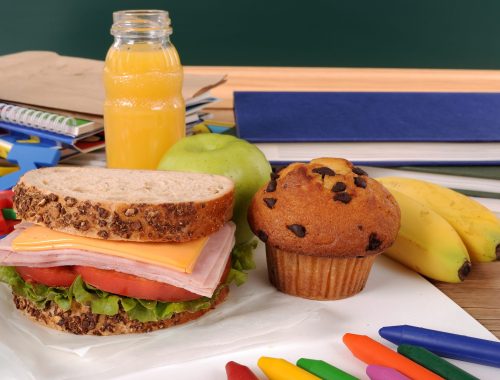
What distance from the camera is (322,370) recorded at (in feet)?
2.95

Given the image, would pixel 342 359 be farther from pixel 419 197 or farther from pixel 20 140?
pixel 20 140

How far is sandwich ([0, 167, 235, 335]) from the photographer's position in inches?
40.9

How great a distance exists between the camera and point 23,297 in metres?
1.11

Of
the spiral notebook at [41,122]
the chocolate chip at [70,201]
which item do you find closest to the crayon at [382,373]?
the chocolate chip at [70,201]

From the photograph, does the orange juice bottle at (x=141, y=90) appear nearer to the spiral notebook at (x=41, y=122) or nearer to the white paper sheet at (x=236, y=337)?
the spiral notebook at (x=41, y=122)

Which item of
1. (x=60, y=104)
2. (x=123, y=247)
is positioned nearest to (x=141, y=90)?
(x=60, y=104)

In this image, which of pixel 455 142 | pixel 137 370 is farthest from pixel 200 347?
pixel 455 142

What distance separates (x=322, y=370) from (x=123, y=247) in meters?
0.33

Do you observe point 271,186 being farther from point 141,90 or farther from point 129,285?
point 141,90

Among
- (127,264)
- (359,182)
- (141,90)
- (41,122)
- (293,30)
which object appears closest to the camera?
(127,264)

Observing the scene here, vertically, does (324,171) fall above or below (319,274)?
above

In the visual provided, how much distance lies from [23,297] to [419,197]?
2.31ft

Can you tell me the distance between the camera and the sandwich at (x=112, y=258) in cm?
104

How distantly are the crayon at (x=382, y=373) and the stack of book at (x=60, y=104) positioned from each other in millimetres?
944
